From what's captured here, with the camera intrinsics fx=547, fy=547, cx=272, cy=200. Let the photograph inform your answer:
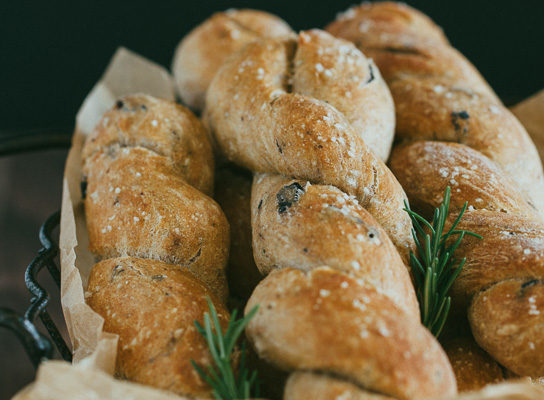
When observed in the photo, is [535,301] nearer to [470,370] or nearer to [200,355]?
[470,370]

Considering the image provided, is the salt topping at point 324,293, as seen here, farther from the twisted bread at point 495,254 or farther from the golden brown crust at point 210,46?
the golden brown crust at point 210,46

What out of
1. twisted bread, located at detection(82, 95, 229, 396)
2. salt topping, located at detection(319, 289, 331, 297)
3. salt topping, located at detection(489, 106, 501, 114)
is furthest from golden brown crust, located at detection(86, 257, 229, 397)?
salt topping, located at detection(489, 106, 501, 114)

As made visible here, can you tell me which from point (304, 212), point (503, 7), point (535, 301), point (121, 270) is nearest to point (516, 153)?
point (535, 301)

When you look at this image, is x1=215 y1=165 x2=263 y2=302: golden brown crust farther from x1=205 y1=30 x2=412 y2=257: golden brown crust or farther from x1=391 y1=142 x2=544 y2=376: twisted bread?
x1=391 y1=142 x2=544 y2=376: twisted bread

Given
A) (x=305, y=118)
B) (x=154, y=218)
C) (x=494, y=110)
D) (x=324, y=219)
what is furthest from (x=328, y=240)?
(x=494, y=110)

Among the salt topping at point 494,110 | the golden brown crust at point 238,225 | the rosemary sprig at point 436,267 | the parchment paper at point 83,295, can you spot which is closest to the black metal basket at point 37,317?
the parchment paper at point 83,295

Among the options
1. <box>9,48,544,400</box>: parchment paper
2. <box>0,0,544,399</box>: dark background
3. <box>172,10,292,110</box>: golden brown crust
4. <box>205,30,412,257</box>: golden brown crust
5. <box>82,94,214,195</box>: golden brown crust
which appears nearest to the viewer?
<box>9,48,544,400</box>: parchment paper

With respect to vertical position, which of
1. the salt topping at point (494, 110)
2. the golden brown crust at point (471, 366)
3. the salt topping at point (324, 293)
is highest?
the salt topping at point (494, 110)
